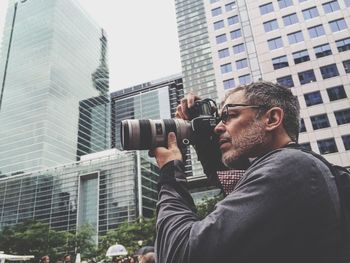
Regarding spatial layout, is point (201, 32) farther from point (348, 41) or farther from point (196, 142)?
point (196, 142)

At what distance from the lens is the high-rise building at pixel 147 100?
111713mm

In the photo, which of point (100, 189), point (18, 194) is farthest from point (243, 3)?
point (18, 194)

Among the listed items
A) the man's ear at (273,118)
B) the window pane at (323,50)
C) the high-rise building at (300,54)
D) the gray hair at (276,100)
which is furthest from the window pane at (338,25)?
the man's ear at (273,118)

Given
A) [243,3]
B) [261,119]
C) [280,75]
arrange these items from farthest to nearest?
[243,3]
[280,75]
[261,119]

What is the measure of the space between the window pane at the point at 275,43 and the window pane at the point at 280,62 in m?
1.63

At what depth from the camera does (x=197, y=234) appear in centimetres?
92

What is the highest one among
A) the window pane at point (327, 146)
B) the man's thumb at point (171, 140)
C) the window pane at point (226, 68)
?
the window pane at point (226, 68)

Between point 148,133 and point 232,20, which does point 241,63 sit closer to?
point 232,20

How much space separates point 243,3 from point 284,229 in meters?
45.9

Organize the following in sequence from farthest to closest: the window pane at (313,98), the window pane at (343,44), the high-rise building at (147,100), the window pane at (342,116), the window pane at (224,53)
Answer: the high-rise building at (147,100) → the window pane at (224,53) → the window pane at (343,44) → the window pane at (313,98) → the window pane at (342,116)

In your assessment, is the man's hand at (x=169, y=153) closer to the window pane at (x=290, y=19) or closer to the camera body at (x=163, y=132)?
the camera body at (x=163, y=132)

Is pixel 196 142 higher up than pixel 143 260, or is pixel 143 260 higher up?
pixel 196 142

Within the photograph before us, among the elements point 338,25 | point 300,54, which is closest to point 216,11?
point 300,54

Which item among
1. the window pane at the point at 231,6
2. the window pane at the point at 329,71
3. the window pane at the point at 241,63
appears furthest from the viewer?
the window pane at the point at 231,6
